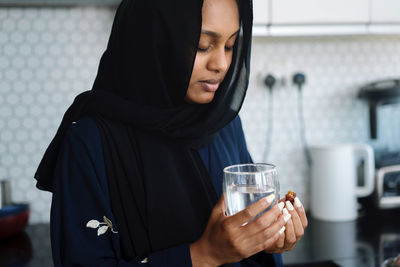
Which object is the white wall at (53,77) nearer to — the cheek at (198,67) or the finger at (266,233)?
the cheek at (198,67)

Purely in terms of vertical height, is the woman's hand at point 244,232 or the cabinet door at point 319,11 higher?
the cabinet door at point 319,11

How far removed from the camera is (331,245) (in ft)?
4.37

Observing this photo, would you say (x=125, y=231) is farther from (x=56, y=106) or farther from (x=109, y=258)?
(x=56, y=106)

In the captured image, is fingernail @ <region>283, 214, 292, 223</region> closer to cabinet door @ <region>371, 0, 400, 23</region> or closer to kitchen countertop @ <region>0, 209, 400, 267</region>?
kitchen countertop @ <region>0, 209, 400, 267</region>

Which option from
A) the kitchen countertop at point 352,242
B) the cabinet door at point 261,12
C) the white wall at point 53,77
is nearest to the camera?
the kitchen countertop at point 352,242

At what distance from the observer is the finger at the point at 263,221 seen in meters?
0.58

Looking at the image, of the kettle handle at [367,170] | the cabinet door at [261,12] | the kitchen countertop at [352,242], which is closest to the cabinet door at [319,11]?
the cabinet door at [261,12]

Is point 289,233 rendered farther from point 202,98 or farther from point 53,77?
point 53,77

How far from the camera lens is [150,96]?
824 mm

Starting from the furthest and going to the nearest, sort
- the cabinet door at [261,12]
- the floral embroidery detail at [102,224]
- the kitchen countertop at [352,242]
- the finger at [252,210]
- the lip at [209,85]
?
the cabinet door at [261,12] < the kitchen countertop at [352,242] < the lip at [209,85] < the floral embroidery detail at [102,224] < the finger at [252,210]

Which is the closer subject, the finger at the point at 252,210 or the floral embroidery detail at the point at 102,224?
the finger at the point at 252,210

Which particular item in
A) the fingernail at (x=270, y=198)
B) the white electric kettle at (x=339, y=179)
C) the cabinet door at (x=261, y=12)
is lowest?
the white electric kettle at (x=339, y=179)

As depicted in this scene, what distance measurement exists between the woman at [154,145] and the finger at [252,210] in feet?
0.24

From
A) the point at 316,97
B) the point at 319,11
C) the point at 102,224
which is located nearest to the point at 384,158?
the point at 316,97
